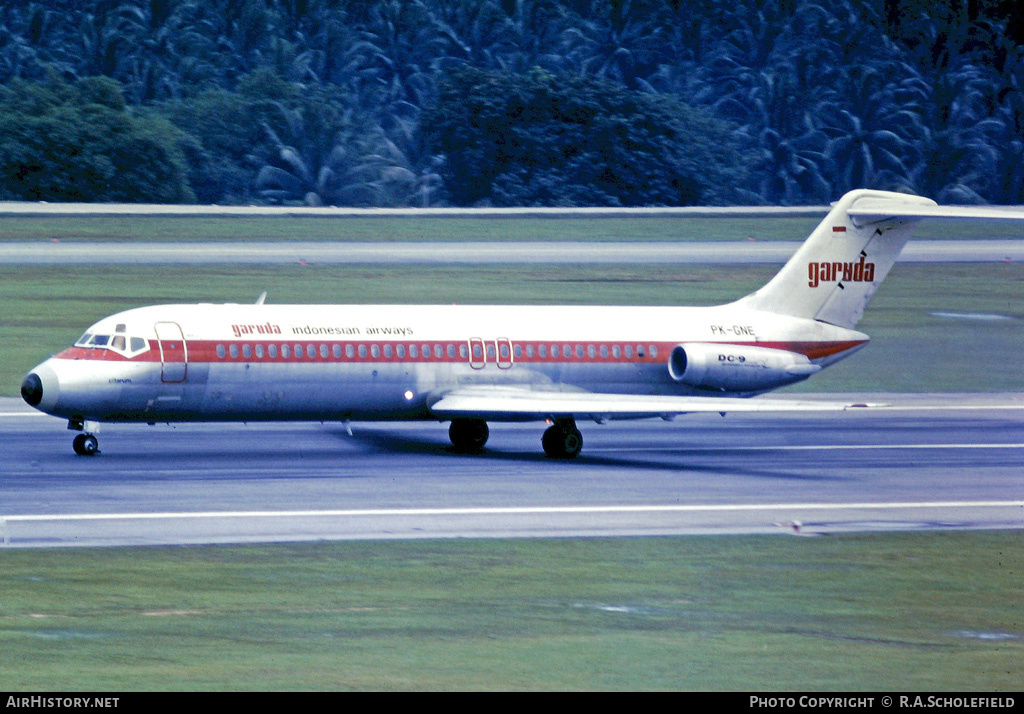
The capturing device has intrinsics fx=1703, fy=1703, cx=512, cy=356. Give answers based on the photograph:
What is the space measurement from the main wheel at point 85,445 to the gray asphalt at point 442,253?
129 feet

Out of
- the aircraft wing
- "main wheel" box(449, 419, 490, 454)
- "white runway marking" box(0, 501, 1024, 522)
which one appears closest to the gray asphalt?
"main wheel" box(449, 419, 490, 454)

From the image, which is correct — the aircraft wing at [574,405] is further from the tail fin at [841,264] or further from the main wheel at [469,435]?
the tail fin at [841,264]

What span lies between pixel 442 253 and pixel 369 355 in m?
43.5

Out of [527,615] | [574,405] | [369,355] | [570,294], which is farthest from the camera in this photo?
[570,294]

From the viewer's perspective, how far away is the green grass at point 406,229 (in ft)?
259

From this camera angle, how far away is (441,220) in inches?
3356

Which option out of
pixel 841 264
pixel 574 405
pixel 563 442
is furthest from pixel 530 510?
pixel 841 264

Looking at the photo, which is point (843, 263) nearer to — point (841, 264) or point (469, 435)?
point (841, 264)

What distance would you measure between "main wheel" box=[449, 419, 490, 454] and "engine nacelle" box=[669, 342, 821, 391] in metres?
4.05

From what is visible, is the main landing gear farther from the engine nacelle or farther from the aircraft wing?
the engine nacelle

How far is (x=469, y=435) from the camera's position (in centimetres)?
3359

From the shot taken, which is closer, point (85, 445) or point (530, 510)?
point (530, 510)

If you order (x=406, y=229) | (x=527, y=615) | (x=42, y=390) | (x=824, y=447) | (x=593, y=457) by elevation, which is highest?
(x=42, y=390)

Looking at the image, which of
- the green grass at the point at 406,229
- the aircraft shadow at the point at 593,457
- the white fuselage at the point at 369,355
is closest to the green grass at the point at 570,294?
the green grass at the point at 406,229
